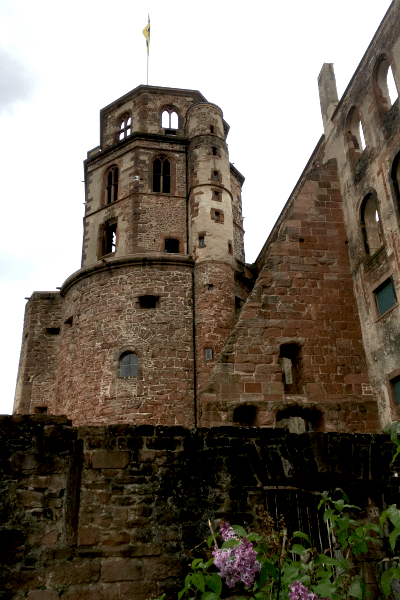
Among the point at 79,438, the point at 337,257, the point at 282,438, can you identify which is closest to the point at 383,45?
the point at 337,257

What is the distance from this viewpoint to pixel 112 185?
21.7 meters

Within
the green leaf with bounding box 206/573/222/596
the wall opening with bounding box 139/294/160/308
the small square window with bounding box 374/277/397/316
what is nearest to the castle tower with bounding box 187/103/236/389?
the wall opening with bounding box 139/294/160/308

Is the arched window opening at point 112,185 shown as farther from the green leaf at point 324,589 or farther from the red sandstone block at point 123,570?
the green leaf at point 324,589

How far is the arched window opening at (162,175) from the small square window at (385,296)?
35.0ft

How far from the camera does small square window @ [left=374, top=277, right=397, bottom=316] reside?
38.6 feet

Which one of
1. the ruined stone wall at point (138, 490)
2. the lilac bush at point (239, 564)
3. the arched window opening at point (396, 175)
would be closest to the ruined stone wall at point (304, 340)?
the arched window opening at point (396, 175)

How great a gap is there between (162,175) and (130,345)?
7.50 metres

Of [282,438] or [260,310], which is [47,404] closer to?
[260,310]

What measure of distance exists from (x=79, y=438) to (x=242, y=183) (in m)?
19.6

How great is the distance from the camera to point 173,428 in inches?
220

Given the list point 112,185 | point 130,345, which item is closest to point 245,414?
point 130,345

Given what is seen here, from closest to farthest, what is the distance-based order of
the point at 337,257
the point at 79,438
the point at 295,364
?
the point at 79,438 → the point at 295,364 → the point at 337,257

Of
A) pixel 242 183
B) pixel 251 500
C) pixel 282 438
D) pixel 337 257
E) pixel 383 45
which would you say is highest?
pixel 242 183

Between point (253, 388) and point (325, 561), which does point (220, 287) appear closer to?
point (253, 388)
